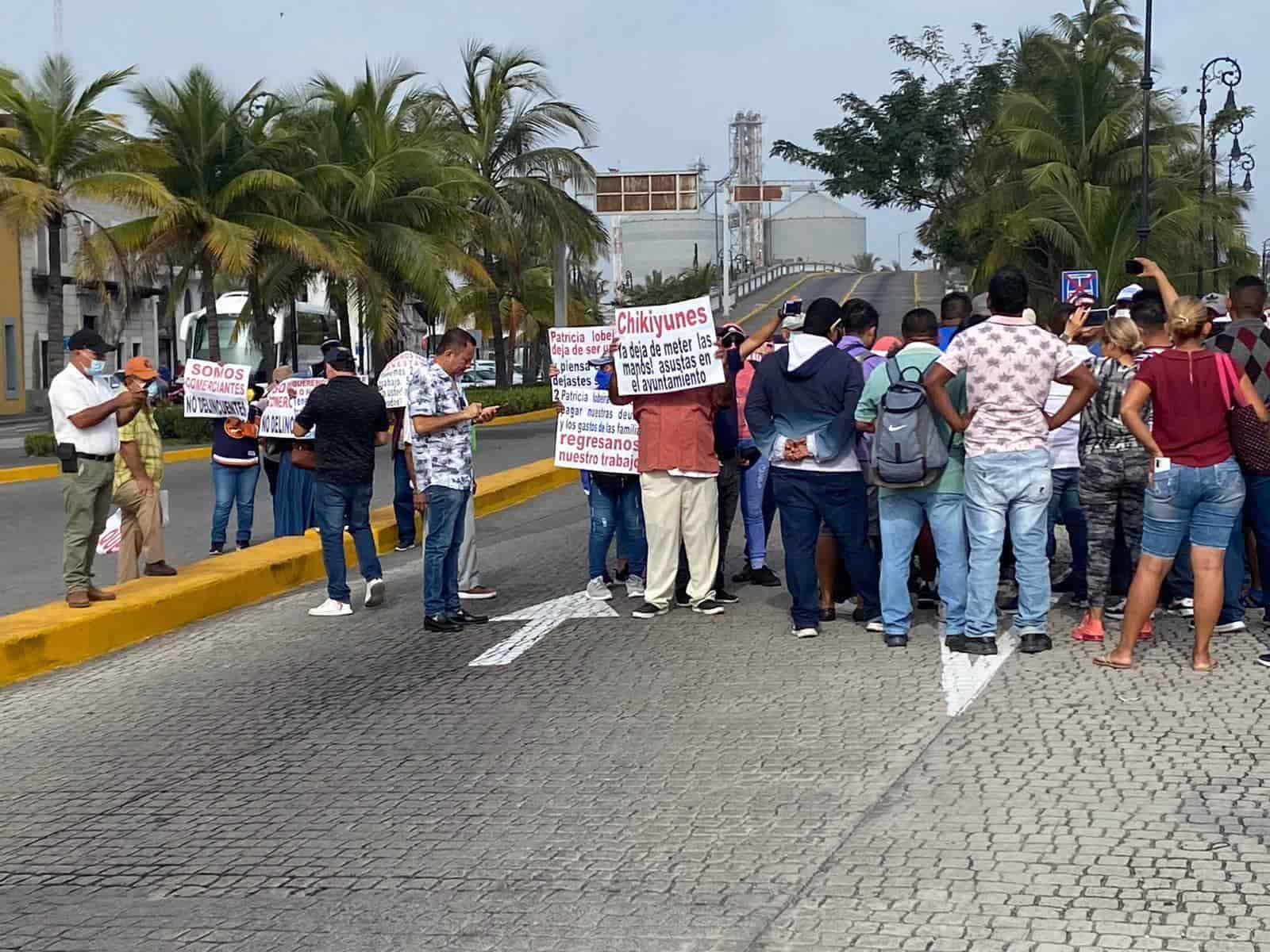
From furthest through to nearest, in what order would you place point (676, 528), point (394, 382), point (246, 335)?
point (246, 335) → point (394, 382) → point (676, 528)

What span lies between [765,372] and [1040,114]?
30.8 meters

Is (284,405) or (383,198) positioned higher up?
(383,198)

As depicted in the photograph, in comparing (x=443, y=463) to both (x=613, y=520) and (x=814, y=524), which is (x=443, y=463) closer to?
(x=613, y=520)

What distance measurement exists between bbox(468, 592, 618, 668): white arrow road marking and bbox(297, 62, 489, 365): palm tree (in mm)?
22650

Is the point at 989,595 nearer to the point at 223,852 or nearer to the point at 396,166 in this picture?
the point at 223,852

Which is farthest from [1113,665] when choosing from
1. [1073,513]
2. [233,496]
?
[233,496]

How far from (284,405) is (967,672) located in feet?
23.9

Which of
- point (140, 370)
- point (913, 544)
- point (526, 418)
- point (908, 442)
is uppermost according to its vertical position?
point (140, 370)

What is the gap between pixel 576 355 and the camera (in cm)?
1144

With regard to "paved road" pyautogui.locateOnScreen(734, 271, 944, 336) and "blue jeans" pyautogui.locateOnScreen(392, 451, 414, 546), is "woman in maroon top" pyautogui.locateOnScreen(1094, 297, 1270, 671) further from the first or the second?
"paved road" pyautogui.locateOnScreen(734, 271, 944, 336)

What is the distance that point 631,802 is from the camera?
6020 millimetres

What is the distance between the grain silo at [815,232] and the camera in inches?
6122

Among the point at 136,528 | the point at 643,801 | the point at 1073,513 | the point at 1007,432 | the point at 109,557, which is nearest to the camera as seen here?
the point at 643,801

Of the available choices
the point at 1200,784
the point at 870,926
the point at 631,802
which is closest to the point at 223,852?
the point at 631,802
